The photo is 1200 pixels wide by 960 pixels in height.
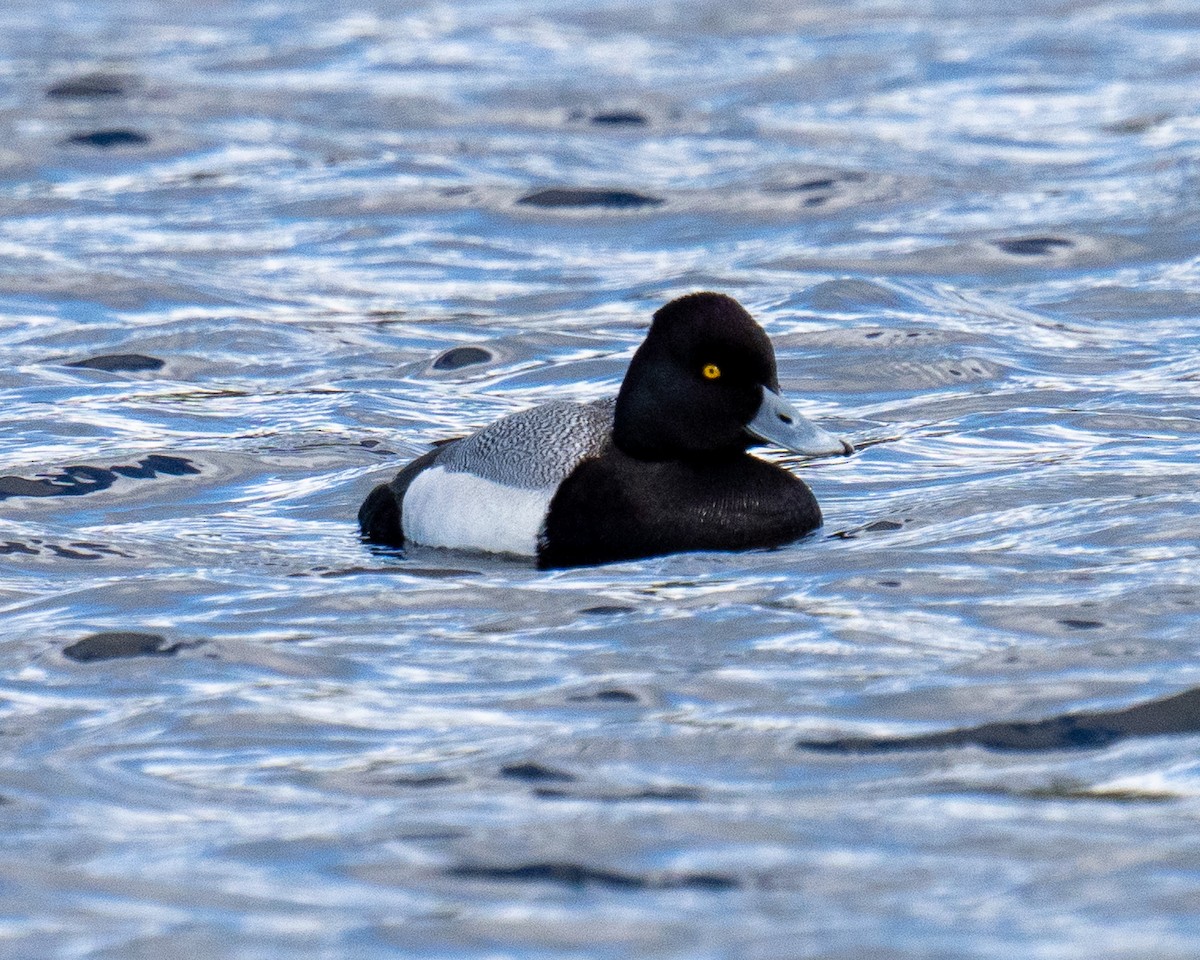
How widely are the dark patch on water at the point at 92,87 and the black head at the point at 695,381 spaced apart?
12116mm

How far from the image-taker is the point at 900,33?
2069 centimetres

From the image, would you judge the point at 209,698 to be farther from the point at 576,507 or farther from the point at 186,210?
the point at 186,210

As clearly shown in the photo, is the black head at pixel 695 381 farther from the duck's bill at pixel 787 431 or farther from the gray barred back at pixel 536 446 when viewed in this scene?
the gray barred back at pixel 536 446

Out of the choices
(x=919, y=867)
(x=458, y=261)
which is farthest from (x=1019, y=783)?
(x=458, y=261)

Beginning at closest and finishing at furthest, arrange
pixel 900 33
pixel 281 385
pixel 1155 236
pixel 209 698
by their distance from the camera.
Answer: pixel 209 698 → pixel 281 385 → pixel 1155 236 → pixel 900 33

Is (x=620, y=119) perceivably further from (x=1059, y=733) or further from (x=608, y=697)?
(x=1059, y=733)

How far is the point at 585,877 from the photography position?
457 centimetres

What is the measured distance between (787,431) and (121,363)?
15.8ft

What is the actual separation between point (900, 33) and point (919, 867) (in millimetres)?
17063

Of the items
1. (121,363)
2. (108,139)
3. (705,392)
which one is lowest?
(121,363)

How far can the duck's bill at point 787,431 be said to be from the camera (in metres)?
7.32

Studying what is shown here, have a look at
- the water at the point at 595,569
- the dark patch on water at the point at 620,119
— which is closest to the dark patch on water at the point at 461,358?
the water at the point at 595,569

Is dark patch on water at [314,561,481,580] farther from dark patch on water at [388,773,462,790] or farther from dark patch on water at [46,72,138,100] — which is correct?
dark patch on water at [46,72,138,100]

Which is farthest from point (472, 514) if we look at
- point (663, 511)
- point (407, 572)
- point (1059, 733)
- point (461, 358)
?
point (461, 358)
